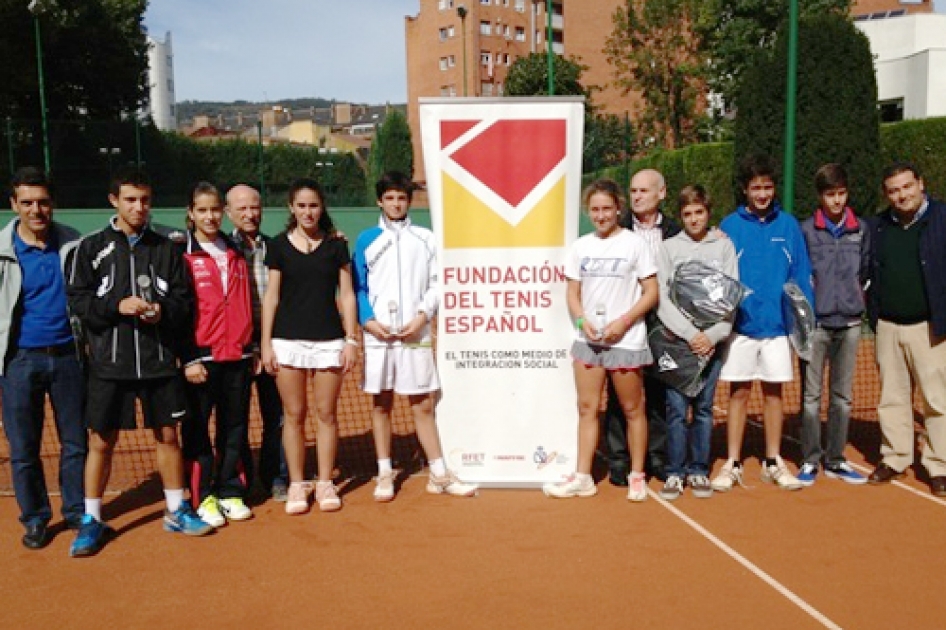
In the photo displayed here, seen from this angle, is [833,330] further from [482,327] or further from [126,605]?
[126,605]

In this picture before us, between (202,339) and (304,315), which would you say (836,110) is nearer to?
(304,315)

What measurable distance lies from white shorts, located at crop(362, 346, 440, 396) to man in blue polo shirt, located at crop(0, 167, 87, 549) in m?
1.63

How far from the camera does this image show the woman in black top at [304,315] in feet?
15.8

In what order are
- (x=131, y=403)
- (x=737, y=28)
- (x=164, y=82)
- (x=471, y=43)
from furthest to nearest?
(x=164, y=82) → (x=471, y=43) → (x=737, y=28) → (x=131, y=403)

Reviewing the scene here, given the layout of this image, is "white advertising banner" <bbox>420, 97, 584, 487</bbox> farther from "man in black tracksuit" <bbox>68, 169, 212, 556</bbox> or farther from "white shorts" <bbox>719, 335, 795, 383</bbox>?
"man in black tracksuit" <bbox>68, 169, 212, 556</bbox>

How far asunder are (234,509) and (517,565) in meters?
1.82

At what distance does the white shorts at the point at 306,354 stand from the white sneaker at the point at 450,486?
1.11 m

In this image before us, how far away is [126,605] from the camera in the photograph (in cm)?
383

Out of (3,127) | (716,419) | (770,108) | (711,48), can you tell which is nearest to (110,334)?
(716,419)

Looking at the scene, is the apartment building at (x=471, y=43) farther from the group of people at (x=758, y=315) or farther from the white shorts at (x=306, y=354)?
the white shorts at (x=306, y=354)

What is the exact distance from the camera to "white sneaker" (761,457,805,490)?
5.31m

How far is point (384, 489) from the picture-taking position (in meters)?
5.27

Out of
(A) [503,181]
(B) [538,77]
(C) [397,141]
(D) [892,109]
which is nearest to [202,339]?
(A) [503,181]

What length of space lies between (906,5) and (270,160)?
54273 mm
